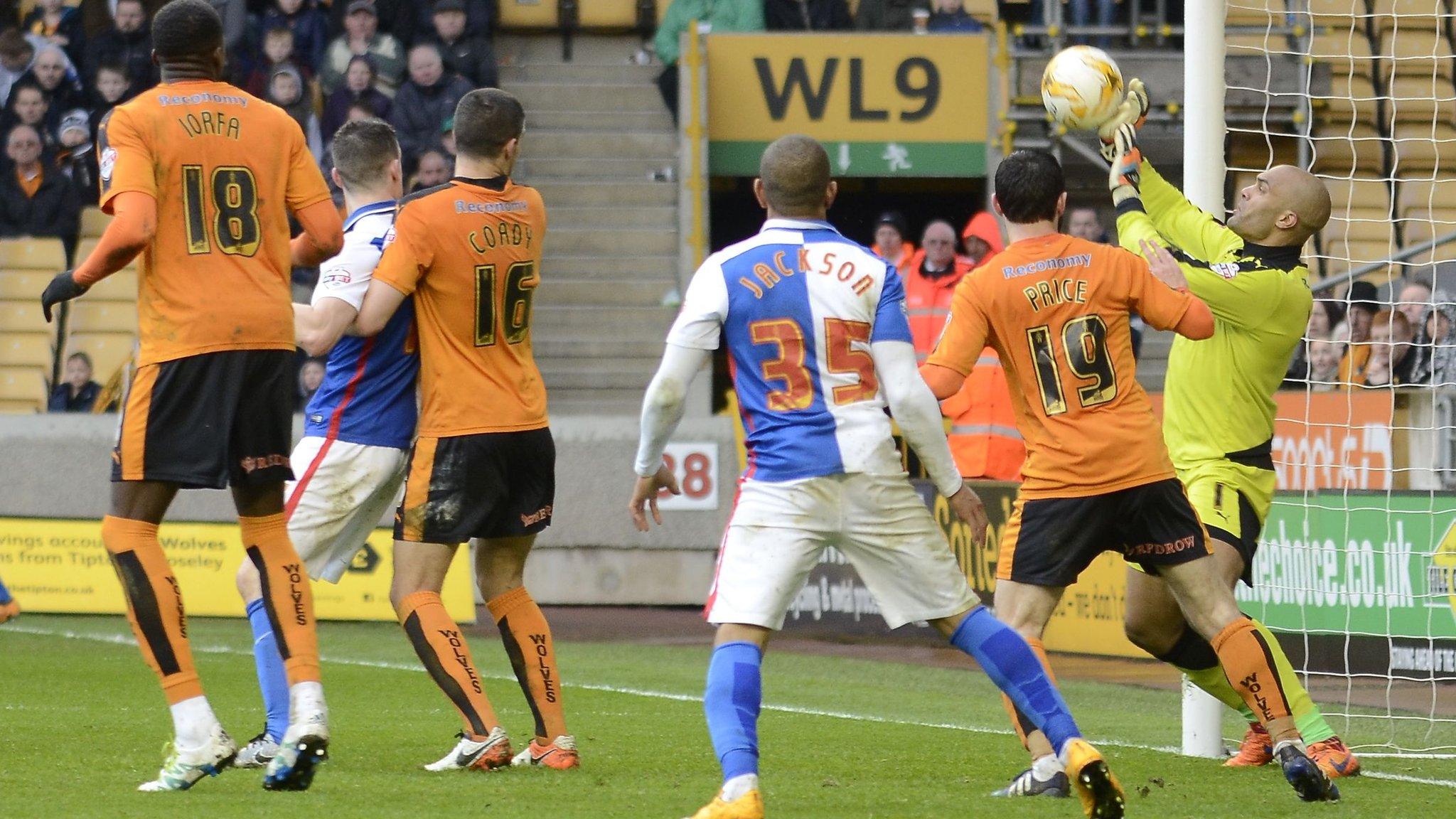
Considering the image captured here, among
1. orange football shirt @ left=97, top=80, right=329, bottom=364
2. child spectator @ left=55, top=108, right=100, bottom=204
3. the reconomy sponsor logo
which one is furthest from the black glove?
child spectator @ left=55, top=108, right=100, bottom=204

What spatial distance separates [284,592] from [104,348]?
11.2 metres

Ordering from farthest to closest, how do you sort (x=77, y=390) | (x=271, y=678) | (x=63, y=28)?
(x=63, y=28)
(x=77, y=390)
(x=271, y=678)

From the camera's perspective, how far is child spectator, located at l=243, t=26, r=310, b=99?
17.3m

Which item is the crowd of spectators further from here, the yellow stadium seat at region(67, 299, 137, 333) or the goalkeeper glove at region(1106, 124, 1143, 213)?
the goalkeeper glove at region(1106, 124, 1143, 213)

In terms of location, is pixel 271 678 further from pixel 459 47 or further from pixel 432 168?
pixel 459 47

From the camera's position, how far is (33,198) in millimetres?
16828

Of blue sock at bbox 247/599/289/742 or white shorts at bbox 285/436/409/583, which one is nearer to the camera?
blue sock at bbox 247/599/289/742

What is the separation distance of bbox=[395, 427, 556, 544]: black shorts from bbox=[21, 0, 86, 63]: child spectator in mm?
12874

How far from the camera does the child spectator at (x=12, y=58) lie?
Answer: 17906mm

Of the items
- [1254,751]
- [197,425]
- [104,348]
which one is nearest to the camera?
[197,425]

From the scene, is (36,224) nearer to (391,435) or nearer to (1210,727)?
(391,435)

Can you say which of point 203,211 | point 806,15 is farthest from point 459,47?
point 203,211

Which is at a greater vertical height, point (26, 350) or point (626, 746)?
point (26, 350)

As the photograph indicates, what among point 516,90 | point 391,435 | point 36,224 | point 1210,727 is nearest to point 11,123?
point 36,224
